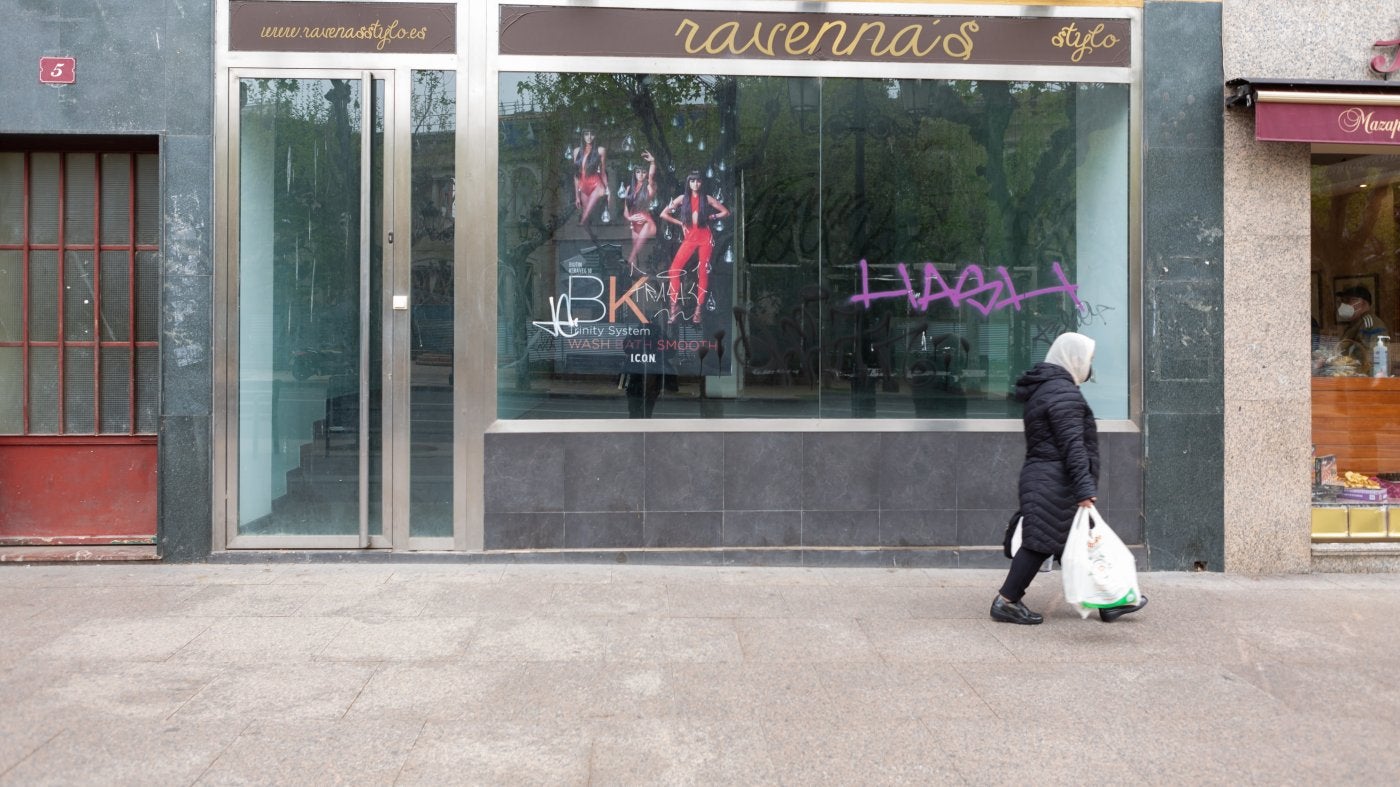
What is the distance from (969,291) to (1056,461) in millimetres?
2229

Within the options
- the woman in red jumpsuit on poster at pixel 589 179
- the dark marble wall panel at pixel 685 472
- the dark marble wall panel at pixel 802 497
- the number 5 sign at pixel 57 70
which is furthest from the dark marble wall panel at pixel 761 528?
the number 5 sign at pixel 57 70

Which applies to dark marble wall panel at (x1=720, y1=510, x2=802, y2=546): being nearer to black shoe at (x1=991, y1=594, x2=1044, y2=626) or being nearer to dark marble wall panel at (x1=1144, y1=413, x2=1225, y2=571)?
black shoe at (x1=991, y1=594, x2=1044, y2=626)

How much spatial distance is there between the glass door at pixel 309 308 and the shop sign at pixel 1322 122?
6456 millimetres

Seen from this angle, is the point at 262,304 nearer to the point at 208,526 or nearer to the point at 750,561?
the point at 208,526

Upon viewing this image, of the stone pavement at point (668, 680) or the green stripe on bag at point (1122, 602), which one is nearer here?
the stone pavement at point (668, 680)

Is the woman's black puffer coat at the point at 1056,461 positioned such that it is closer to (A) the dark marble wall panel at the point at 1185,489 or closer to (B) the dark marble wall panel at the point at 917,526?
(B) the dark marble wall panel at the point at 917,526

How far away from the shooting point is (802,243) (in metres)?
7.99

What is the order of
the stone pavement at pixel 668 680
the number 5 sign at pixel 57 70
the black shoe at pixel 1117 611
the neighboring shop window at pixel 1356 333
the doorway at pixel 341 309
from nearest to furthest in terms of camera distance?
the stone pavement at pixel 668 680 → the black shoe at pixel 1117 611 → the number 5 sign at pixel 57 70 → the doorway at pixel 341 309 → the neighboring shop window at pixel 1356 333

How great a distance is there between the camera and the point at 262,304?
25.7ft

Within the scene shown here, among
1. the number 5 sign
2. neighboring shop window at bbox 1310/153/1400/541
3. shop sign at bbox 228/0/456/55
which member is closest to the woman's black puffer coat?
neighboring shop window at bbox 1310/153/1400/541

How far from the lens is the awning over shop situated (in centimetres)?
762

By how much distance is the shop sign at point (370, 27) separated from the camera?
771cm

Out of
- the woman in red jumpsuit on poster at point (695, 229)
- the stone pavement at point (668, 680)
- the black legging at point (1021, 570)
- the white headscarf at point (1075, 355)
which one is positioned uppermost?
the woman in red jumpsuit on poster at point (695, 229)

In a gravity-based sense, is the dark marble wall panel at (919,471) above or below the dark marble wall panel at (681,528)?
above
